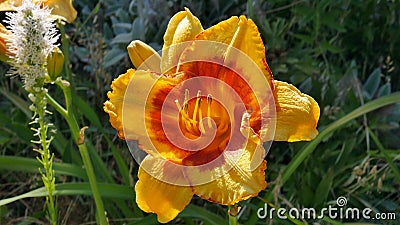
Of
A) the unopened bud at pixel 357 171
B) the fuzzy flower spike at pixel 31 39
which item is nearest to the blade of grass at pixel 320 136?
the unopened bud at pixel 357 171

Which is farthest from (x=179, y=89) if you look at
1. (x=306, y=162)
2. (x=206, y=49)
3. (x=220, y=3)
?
(x=220, y=3)

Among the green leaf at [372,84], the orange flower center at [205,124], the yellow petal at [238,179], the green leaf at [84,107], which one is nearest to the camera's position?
the yellow petal at [238,179]

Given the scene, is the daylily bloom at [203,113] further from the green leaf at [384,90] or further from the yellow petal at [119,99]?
the green leaf at [384,90]

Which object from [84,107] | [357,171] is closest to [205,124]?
[357,171]

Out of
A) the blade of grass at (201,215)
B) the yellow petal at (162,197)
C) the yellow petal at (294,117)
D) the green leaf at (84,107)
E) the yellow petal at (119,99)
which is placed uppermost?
the yellow petal at (119,99)

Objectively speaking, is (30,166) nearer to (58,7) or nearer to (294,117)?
(58,7)

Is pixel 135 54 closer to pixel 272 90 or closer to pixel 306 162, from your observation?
pixel 272 90

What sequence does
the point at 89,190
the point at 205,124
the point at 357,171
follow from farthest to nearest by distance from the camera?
the point at 357,171
the point at 89,190
the point at 205,124
